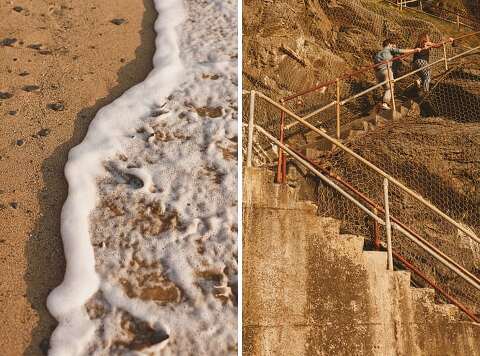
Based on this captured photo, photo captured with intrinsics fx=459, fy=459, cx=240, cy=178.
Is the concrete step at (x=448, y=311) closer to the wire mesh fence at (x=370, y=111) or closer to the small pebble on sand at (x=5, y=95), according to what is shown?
the wire mesh fence at (x=370, y=111)

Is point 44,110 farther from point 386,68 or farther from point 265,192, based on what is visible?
point 386,68

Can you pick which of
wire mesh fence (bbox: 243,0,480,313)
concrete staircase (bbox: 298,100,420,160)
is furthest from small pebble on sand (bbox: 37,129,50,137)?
concrete staircase (bbox: 298,100,420,160)

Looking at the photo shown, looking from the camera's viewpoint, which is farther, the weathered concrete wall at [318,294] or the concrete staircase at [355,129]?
the concrete staircase at [355,129]

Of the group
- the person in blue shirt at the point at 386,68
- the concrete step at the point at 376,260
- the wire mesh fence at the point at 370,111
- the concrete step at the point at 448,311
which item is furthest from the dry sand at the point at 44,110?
the person in blue shirt at the point at 386,68

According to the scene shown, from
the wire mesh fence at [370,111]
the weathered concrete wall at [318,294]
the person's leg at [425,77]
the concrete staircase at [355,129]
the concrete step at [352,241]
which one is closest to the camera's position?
the weathered concrete wall at [318,294]

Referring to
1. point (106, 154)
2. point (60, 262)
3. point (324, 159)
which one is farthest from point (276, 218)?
point (324, 159)

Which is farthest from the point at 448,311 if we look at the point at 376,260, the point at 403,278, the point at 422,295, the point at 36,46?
the point at 36,46

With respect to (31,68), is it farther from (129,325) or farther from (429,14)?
(429,14)
